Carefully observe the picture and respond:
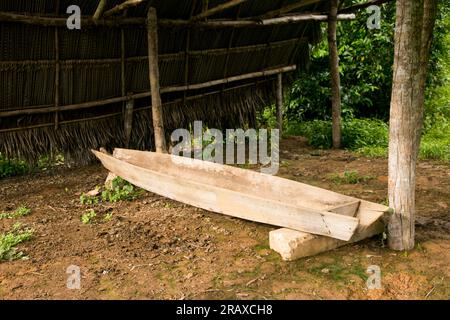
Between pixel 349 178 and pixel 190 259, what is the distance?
9.58 feet

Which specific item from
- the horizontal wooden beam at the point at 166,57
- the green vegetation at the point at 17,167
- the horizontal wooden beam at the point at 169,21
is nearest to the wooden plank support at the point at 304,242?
the horizontal wooden beam at the point at 169,21

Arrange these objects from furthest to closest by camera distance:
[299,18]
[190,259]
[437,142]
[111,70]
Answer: [437,142] < [299,18] < [111,70] < [190,259]

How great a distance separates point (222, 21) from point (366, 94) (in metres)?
4.65

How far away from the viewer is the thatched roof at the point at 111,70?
528 cm

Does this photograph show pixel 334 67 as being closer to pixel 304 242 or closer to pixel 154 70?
pixel 154 70

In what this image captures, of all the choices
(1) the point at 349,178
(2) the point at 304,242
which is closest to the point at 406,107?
(2) the point at 304,242

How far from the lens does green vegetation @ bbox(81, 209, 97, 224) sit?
14.5ft

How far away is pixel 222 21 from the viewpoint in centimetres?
663

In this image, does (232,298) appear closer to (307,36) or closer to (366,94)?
(307,36)

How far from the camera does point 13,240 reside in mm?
3934

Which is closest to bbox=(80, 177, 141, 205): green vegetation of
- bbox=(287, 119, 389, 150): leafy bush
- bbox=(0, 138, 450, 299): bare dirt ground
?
bbox=(0, 138, 450, 299): bare dirt ground

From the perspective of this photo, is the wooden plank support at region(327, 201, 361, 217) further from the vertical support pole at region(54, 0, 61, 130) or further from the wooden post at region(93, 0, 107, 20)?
the vertical support pole at region(54, 0, 61, 130)

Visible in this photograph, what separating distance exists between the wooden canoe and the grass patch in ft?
5.53
